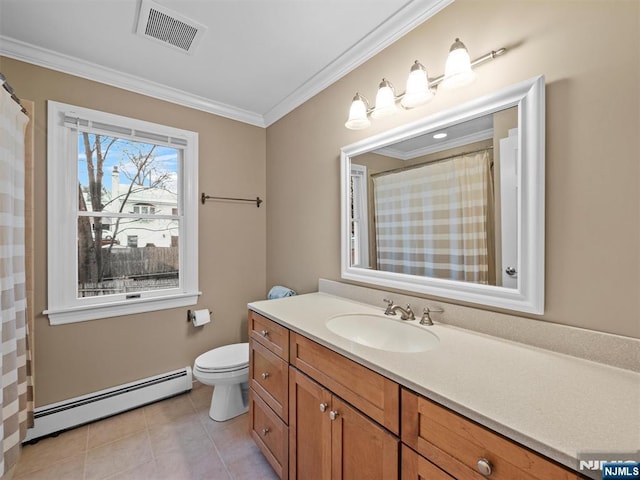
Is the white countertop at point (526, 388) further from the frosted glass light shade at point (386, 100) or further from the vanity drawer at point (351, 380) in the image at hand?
the frosted glass light shade at point (386, 100)

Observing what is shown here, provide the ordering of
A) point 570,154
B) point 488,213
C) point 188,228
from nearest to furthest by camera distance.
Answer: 1. point 570,154
2. point 488,213
3. point 188,228

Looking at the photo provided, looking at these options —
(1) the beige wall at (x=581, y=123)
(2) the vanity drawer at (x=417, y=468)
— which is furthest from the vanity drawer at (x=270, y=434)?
(1) the beige wall at (x=581, y=123)

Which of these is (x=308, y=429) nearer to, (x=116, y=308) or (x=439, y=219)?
(x=439, y=219)

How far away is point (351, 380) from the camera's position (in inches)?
40.5

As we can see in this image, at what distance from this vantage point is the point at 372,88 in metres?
1.70

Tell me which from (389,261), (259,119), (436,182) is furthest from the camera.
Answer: (259,119)

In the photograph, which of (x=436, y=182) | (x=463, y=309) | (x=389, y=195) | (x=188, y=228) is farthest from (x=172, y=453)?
(x=436, y=182)

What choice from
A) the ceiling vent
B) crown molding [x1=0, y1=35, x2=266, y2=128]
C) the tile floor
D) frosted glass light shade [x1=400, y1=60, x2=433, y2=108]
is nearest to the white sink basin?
the tile floor

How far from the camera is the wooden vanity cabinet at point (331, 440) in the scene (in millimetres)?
916

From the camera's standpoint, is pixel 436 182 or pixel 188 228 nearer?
pixel 436 182

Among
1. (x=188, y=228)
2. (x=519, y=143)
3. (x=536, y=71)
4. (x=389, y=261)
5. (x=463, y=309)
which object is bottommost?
(x=463, y=309)

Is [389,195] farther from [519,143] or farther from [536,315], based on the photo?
[536,315]

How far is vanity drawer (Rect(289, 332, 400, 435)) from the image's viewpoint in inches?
35.0

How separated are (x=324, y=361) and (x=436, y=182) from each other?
1002 millimetres
